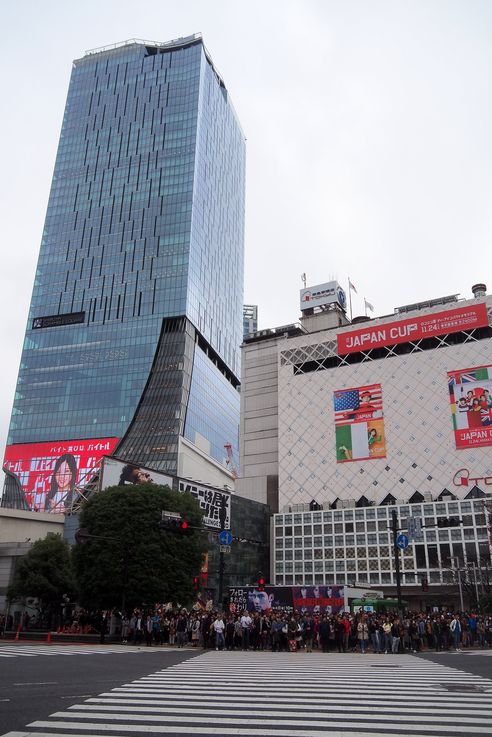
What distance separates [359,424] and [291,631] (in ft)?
154

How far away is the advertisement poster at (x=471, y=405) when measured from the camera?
219 feet

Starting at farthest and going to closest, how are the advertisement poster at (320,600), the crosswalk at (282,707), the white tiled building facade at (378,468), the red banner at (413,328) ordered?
the red banner at (413,328) → the white tiled building facade at (378,468) → the advertisement poster at (320,600) → the crosswalk at (282,707)

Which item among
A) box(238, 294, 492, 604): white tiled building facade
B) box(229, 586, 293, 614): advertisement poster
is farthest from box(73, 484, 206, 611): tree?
box(238, 294, 492, 604): white tiled building facade

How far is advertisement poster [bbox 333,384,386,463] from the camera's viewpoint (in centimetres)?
7288

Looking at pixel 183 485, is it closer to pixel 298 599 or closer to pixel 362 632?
pixel 298 599

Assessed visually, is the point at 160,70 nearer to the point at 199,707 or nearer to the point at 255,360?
the point at 255,360

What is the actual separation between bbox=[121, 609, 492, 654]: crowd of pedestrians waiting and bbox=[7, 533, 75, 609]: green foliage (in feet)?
51.9

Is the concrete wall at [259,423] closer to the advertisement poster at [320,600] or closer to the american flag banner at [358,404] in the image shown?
the american flag banner at [358,404]

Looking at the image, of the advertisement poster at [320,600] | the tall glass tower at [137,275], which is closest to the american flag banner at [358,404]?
the advertisement poster at [320,600]

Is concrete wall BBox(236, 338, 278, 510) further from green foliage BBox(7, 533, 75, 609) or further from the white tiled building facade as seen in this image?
green foliage BBox(7, 533, 75, 609)

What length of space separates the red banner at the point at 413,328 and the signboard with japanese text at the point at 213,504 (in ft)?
89.7

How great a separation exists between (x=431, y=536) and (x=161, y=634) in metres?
43.0

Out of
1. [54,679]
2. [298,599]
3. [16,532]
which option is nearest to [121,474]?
[298,599]

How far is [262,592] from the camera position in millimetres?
41438
